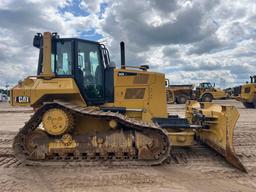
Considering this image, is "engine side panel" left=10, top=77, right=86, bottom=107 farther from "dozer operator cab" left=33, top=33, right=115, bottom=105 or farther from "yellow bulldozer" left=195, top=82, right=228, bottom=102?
"yellow bulldozer" left=195, top=82, right=228, bottom=102

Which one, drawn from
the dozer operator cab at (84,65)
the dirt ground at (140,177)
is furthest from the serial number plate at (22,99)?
the dirt ground at (140,177)

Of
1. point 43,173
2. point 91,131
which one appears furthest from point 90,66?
point 43,173

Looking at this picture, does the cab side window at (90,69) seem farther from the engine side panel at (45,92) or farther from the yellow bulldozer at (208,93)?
the yellow bulldozer at (208,93)

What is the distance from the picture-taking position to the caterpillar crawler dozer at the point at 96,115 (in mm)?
6719

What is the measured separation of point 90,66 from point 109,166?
2.45 m

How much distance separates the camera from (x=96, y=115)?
22.1 feet

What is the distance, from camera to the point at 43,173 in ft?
20.4

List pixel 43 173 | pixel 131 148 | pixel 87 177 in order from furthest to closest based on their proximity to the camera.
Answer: pixel 131 148 → pixel 43 173 → pixel 87 177

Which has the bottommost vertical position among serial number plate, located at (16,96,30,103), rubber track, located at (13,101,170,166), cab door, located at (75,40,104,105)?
rubber track, located at (13,101,170,166)

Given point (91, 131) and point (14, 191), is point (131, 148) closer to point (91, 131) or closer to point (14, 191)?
point (91, 131)

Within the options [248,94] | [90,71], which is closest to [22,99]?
[90,71]

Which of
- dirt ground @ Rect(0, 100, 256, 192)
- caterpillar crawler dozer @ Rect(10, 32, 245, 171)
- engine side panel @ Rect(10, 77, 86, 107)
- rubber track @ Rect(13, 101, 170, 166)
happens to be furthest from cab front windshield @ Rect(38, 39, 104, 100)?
dirt ground @ Rect(0, 100, 256, 192)

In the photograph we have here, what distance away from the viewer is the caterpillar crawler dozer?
672cm

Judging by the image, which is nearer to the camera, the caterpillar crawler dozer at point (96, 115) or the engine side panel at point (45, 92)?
the caterpillar crawler dozer at point (96, 115)
